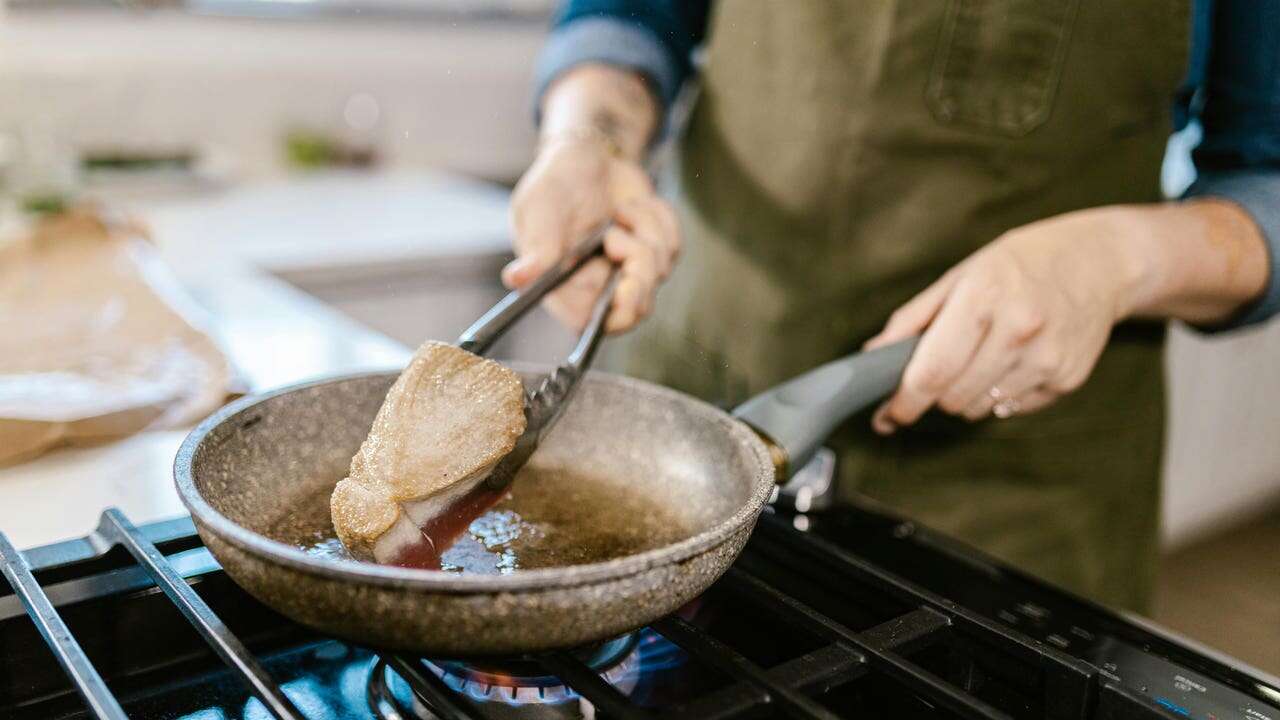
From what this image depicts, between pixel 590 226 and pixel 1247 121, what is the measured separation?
571 millimetres

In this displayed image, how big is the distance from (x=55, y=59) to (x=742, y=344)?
A: 1435mm

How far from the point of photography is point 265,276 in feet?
4.37

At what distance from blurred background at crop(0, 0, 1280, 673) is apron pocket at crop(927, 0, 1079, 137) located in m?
0.67

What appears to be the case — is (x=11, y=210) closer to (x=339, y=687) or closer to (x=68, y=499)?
(x=68, y=499)

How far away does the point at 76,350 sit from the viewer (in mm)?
919

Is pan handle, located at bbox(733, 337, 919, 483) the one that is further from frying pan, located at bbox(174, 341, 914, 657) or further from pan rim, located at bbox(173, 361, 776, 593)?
pan rim, located at bbox(173, 361, 776, 593)

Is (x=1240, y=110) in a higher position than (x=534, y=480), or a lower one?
higher

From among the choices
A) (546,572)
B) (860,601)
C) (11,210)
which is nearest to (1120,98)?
(860,601)

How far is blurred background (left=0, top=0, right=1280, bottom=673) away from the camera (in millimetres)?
1514

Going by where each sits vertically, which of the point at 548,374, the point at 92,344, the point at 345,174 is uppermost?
the point at 548,374

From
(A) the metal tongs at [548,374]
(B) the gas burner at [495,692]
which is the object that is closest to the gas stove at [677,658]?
(B) the gas burner at [495,692]

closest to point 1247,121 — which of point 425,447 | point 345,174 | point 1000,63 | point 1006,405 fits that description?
point 1000,63

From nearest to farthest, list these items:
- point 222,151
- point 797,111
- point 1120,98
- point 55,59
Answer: point 1120,98 → point 797,111 → point 55,59 → point 222,151

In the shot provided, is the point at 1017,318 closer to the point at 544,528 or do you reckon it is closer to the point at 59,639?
the point at 544,528
